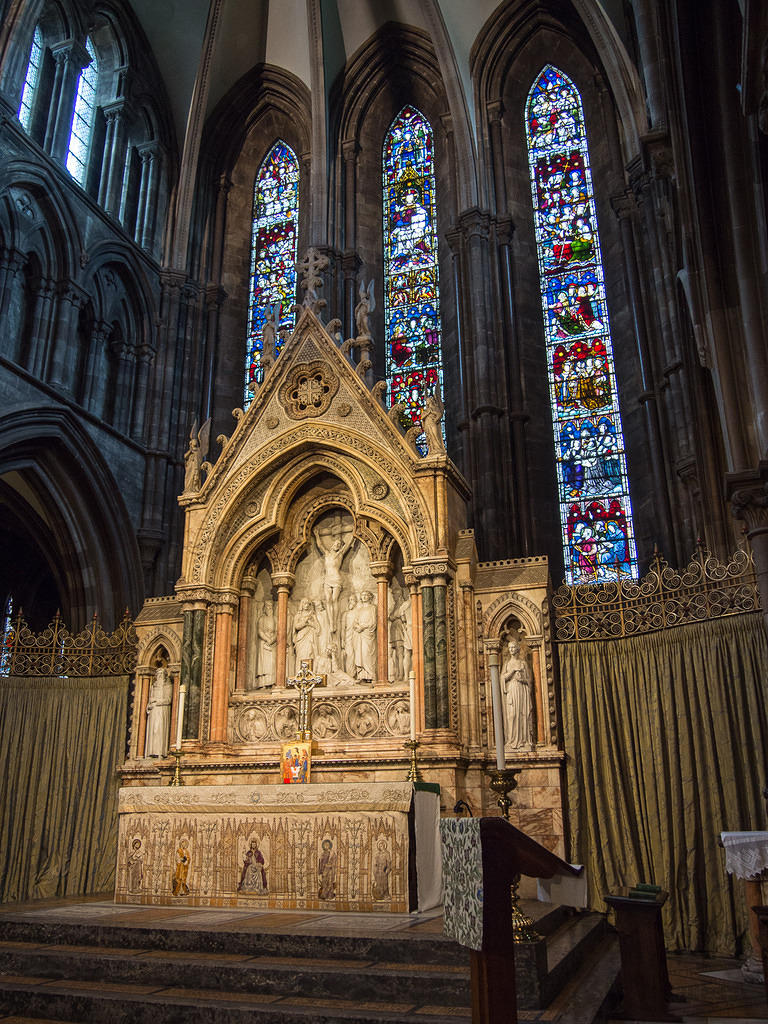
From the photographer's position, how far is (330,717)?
835 cm

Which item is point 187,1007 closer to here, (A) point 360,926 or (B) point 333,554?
(A) point 360,926

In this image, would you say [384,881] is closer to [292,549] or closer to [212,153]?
[292,549]

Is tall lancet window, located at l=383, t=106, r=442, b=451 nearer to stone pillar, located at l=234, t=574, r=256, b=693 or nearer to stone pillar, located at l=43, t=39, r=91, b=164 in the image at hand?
stone pillar, located at l=43, t=39, r=91, b=164

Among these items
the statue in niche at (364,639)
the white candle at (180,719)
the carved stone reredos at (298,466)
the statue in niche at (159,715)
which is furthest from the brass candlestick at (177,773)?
the statue in niche at (364,639)

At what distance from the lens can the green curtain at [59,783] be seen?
9.44 metres

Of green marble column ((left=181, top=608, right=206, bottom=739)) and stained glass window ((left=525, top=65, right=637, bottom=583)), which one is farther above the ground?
stained glass window ((left=525, top=65, right=637, bottom=583))

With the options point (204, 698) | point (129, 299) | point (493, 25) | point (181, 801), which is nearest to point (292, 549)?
point (204, 698)

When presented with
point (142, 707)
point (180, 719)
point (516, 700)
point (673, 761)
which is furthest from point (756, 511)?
point (142, 707)

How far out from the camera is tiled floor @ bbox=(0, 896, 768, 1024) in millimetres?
5121

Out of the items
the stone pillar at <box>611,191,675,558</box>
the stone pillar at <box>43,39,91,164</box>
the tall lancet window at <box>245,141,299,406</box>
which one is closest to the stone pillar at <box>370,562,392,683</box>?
the stone pillar at <box>611,191,675,558</box>

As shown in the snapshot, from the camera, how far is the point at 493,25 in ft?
53.8

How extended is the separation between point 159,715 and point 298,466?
2.93m

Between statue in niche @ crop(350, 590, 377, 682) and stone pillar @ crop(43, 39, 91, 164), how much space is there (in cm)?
1039

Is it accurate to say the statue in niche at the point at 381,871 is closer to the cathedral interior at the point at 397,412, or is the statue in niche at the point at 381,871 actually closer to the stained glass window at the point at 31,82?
the cathedral interior at the point at 397,412
